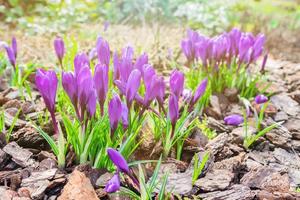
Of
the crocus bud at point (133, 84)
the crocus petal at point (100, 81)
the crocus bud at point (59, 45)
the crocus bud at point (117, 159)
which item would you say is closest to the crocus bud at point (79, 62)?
the crocus petal at point (100, 81)

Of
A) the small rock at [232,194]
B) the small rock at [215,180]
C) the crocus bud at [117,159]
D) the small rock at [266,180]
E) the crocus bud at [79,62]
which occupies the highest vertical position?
the crocus bud at [79,62]

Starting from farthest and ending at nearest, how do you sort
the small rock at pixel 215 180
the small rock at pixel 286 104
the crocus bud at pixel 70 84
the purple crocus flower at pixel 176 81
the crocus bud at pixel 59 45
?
the small rock at pixel 286 104 → the crocus bud at pixel 59 45 → the purple crocus flower at pixel 176 81 → the small rock at pixel 215 180 → the crocus bud at pixel 70 84

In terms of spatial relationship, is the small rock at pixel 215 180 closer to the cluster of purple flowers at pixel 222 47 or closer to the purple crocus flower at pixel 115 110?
the purple crocus flower at pixel 115 110

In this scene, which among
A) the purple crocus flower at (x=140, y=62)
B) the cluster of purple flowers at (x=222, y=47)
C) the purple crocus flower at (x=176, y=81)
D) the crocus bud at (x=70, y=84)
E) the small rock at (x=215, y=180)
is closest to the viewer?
the crocus bud at (x=70, y=84)

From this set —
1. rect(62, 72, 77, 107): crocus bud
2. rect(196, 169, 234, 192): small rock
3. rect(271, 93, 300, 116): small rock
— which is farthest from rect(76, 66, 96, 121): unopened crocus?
rect(271, 93, 300, 116): small rock

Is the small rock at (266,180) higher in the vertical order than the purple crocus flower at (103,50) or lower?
lower

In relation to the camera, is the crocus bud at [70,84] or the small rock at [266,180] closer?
the crocus bud at [70,84]
